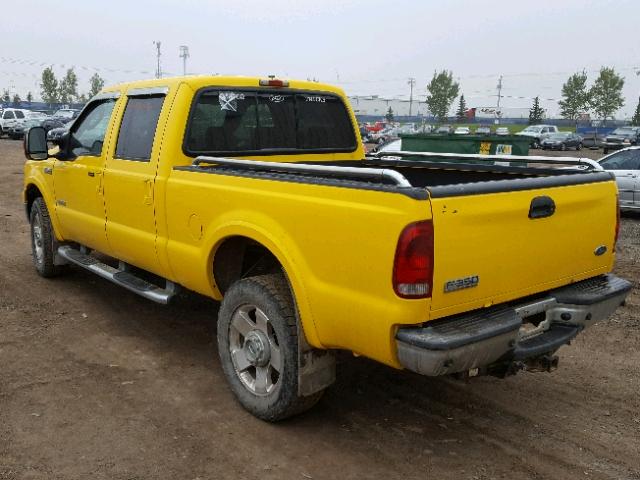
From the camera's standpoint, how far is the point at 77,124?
591 cm

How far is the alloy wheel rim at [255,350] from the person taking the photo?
3717 millimetres

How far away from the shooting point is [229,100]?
4777 mm

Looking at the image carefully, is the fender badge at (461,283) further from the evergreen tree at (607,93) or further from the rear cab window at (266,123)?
the evergreen tree at (607,93)

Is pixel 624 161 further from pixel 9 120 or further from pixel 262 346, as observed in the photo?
pixel 9 120

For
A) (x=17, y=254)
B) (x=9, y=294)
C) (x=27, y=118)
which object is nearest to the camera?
(x=9, y=294)

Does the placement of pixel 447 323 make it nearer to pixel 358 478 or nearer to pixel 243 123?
pixel 358 478

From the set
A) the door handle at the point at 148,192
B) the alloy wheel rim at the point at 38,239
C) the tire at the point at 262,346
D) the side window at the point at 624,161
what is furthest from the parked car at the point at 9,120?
the tire at the point at 262,346

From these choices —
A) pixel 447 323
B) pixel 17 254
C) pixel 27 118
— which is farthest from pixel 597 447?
pixel 27 118

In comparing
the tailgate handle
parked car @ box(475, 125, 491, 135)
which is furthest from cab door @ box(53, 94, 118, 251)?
parked car @ box(475, 125, 491, 135)

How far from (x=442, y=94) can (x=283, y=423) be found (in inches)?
4244

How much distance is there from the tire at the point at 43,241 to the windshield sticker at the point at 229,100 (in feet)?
9.55

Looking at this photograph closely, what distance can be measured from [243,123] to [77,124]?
6.65ft

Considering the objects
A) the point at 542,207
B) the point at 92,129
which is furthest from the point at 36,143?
the point at 542,207

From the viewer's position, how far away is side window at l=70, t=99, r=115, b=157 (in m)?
5.43
